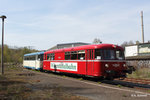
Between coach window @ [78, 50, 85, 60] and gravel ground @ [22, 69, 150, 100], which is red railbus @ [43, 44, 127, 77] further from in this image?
gravel ground @ [22, 69, 150, 100]

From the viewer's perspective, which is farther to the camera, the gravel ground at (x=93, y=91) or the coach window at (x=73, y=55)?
the coach window at (x=73, y=55)

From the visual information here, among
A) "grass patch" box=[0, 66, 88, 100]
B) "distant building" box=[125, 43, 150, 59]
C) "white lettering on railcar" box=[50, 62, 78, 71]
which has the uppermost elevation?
"distant building" box=[125, 43, 150, 59]

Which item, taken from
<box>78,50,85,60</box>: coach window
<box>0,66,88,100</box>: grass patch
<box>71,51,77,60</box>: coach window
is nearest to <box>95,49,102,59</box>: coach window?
<box>78,50,85,60</box>: coach window

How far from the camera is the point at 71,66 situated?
50.4 feet

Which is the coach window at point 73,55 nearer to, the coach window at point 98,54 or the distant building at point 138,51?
the coach window at point 98,54

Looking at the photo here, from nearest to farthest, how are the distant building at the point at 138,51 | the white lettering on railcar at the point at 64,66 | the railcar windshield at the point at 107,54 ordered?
the railcar windshield at the point at 107,54
the white lettering on railcar at the point at 64,66
the distant building at the point at 138,51

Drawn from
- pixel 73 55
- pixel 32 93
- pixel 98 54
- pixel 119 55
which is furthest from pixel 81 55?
pixel 32 93

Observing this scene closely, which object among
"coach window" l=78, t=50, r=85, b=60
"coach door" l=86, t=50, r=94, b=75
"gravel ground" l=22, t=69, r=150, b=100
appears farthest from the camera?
"coach window" l=78, t=50, r=85, b=60

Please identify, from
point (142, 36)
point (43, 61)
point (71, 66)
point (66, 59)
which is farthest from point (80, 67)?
point (142, 36)

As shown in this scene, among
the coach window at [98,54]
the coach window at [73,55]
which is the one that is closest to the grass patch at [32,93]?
the coach window at [98,54]

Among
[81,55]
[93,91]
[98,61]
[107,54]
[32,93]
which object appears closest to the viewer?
[32,93]

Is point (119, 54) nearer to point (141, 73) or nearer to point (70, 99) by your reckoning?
point (141, 73)

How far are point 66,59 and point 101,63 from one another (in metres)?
5.13

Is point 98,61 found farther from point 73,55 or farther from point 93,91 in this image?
point 73,55
